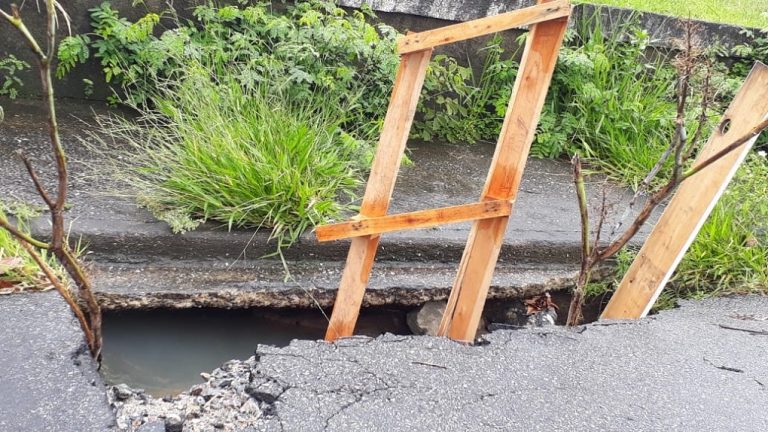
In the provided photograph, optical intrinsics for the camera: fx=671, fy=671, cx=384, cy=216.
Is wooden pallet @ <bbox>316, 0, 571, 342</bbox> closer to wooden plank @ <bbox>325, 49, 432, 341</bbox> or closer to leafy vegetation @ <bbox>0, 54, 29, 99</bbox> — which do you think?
wooden plank @ <bbox>325, 49, 432, 341</bbox>

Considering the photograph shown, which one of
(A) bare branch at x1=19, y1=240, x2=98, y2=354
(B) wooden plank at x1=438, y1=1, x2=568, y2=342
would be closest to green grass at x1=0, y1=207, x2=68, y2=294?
(A) bare branch at x1=19, y1=240, x2=98, y2=354

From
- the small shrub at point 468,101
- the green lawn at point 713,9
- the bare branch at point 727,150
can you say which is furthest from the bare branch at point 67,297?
the green lawn at point 713,9

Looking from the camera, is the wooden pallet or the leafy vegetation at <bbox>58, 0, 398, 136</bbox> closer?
the wooden pallet

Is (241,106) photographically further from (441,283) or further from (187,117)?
(441,283)

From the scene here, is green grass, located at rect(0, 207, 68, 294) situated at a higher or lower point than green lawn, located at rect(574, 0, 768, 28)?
lower

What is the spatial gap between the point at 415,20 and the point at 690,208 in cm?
236

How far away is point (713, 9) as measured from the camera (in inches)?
253

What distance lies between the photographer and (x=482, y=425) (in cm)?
244

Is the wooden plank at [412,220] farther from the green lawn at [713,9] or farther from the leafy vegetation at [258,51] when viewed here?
the green lawn at [713,9]

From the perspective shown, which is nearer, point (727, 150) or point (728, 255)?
point (727, 150)

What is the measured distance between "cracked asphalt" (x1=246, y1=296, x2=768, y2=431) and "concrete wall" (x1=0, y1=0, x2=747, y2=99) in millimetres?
1585

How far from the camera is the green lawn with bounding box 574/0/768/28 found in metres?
5.65

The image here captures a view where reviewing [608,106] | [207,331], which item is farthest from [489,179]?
[608,106]

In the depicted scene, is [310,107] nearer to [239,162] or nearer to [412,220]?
[239,162]
